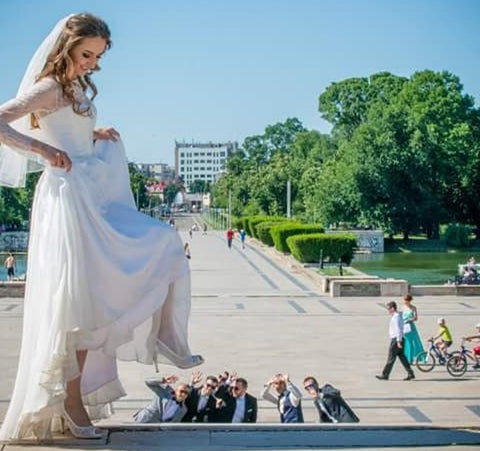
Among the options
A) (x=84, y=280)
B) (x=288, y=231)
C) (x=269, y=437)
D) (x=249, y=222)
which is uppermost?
(x=249, y=222)

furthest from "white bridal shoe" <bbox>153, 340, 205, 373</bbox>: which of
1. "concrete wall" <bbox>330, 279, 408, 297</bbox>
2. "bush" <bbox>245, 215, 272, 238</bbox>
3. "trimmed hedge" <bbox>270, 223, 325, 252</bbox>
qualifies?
"bush" <bbox>245, 215, 272, 238</bbox>

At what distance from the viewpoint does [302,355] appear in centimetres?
2064

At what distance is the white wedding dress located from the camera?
580cm

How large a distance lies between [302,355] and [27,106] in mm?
15269

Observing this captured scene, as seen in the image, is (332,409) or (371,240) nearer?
(332,409)

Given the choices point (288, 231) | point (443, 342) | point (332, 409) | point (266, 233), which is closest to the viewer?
point (332, 409)

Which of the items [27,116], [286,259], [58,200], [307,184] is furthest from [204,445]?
[307,184]

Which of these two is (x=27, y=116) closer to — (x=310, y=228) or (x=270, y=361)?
(x=270, y=361)

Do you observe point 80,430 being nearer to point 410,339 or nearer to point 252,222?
point 410,339

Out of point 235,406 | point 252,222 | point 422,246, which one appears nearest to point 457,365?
point 235,406

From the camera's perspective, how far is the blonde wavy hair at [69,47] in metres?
6.01

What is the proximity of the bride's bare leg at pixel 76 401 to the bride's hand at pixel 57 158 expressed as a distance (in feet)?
3.70

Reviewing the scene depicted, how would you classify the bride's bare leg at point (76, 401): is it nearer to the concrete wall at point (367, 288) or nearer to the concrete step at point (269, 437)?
the concrete step at point (269, 437)

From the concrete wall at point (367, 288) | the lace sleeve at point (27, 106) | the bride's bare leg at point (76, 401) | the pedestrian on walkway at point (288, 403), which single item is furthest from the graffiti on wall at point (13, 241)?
the bride's bare leg at point (76, 401)
